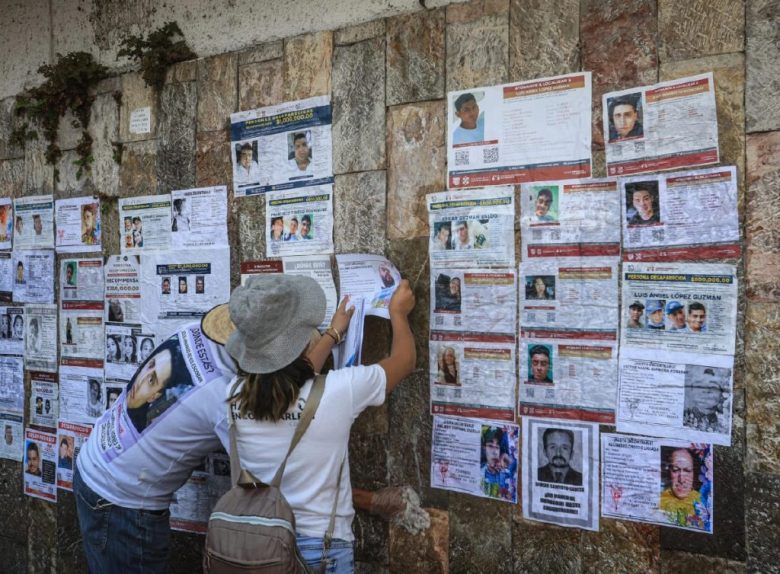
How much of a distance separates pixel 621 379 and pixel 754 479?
0.54 meters

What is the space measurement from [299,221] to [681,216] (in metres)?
1.71

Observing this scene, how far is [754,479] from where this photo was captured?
2.26 meters

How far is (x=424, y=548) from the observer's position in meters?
2.89

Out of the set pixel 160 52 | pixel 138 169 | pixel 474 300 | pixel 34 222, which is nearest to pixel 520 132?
pixel 474 300

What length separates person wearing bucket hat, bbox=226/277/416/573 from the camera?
2.16m

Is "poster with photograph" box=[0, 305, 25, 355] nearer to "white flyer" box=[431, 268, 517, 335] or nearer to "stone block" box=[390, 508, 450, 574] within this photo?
"stone block" box=[390, 508, 450, 574]

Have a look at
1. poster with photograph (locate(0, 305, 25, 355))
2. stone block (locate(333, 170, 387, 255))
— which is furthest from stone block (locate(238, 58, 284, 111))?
poster with photograph (locate(0, 305, 25, 355))

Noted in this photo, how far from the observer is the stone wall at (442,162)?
2.24 meters

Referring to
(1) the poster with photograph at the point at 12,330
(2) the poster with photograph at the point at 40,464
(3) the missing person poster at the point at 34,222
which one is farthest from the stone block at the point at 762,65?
(1) the poster with photograph at the point at 12,330

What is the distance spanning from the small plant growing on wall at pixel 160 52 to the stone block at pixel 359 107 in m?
1.02

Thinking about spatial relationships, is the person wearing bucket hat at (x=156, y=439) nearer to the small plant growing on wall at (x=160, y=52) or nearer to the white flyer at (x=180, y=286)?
the white flyer at (x=180, y=286)

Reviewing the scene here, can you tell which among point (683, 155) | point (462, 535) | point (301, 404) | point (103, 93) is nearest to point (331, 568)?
point (301, 404)

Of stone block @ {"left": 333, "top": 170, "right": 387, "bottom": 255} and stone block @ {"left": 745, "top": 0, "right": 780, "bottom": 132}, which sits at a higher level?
stone block @ {"left": 745, "top": 0, "right": 780, "bottom": 132}

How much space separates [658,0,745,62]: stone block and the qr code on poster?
0.70 metres
